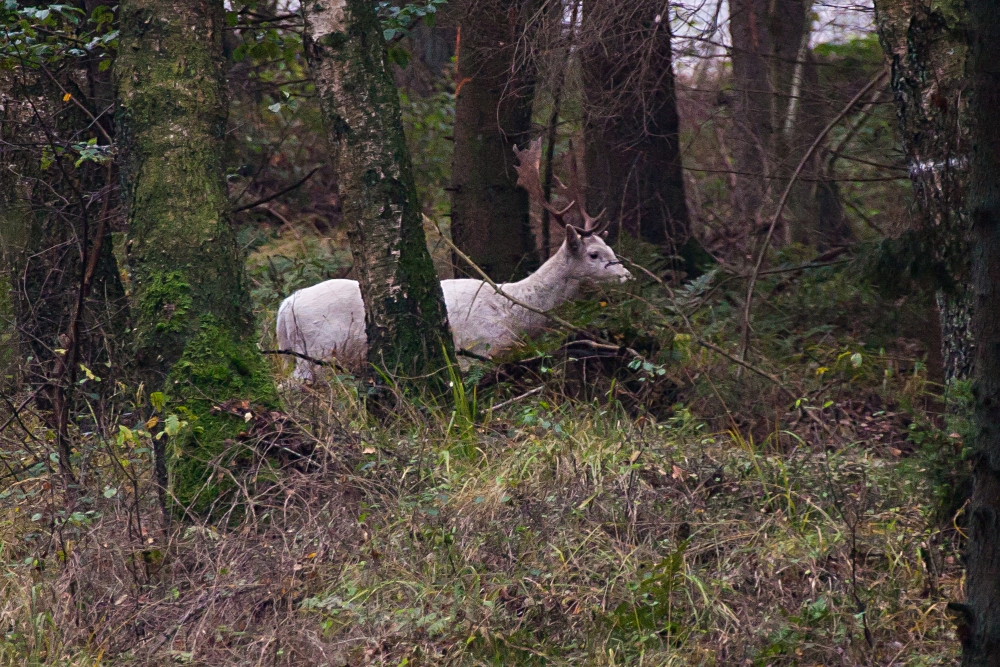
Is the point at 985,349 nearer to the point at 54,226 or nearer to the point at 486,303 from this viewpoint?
the point at 486,303

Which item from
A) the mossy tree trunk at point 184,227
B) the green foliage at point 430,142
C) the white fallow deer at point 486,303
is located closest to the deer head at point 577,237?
the white fallow deer at point 486,303

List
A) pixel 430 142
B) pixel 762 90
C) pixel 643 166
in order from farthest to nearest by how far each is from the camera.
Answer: pixel 430 142 < pixel 643 166 < pixel 762 90

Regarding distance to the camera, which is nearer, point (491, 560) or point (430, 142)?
point (491, 560)

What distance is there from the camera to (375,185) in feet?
21.2

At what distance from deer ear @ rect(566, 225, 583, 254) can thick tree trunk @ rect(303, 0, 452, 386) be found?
7.83 feet

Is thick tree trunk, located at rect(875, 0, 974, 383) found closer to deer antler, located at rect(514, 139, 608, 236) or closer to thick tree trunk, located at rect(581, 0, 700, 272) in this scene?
deer antler, located at rect(514, 139, 608, 236)

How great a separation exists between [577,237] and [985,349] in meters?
6.15

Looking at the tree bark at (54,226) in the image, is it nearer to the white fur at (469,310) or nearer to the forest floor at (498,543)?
the forest floor at (498,543)

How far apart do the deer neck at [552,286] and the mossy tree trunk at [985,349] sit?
241 inches

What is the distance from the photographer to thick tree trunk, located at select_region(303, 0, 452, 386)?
645 centimetres

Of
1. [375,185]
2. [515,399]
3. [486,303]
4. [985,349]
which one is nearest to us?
A: [985,349]

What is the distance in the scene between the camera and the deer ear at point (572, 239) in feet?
29.0

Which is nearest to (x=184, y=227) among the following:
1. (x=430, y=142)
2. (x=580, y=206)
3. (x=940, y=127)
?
(x=940, y=127)

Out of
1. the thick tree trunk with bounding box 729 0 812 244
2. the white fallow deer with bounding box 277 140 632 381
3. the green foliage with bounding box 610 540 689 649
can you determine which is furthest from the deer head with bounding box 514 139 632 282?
the green foliage with bounding box 610 540 689 649
